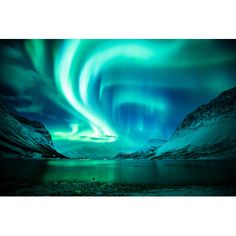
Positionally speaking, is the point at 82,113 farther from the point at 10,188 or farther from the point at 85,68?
the point at 10,188

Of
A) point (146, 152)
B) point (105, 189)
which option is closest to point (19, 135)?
point (105, 189)

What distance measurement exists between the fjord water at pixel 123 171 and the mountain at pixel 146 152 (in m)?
0.05

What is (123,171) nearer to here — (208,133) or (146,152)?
(146,152)

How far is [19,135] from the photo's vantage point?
309 cm

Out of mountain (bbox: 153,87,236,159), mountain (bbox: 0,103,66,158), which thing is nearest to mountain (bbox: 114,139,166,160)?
mountain (bbox: 153,87,236,159)

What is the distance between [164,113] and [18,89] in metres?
1.61

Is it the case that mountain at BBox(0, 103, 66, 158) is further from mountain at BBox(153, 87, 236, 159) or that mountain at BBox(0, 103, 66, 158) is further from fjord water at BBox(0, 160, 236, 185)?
mountain at BBox(153, 87, 236, 159)

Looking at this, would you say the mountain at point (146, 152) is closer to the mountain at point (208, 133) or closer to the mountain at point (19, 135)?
the mountain at point (208, 133)

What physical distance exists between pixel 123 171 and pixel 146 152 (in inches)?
12.8

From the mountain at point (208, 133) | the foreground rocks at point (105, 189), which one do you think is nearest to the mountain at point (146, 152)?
the mountain at point (208, 133)

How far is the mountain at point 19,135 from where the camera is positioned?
3059mm

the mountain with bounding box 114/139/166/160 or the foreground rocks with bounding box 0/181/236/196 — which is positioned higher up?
the mountain with bounding box 114/139/166/160

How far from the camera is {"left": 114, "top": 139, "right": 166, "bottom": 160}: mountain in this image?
3084mm

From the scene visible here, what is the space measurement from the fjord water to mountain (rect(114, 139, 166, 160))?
0.05 meters
